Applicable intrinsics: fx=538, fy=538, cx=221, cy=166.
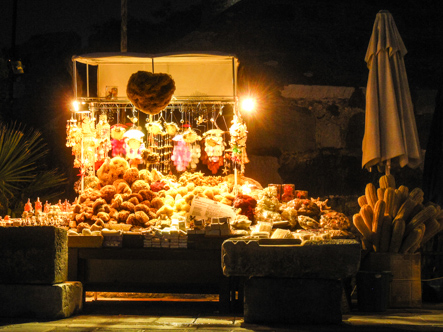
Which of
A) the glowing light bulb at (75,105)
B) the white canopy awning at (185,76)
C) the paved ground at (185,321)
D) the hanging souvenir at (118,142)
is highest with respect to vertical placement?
the white canopy awning at (185,76)

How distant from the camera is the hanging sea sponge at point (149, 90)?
7015 millimetres

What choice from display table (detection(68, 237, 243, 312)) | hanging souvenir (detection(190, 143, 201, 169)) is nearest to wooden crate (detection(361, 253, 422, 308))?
display table (detection(68, 237, 243, 312))

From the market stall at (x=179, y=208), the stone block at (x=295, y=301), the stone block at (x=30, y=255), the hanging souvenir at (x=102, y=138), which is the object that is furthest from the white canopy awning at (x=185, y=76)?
the stone block at (x=295, y=301)

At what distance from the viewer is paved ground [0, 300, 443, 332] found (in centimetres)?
480

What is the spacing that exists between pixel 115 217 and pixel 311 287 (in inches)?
125

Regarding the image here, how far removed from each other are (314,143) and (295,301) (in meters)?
5.73

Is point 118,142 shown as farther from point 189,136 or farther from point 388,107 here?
point 388,107

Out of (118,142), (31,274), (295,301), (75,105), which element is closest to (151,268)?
(31,274)

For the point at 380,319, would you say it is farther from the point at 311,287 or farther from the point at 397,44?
the point at 397,44

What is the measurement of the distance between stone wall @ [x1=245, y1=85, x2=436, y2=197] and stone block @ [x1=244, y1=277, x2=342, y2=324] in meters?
5.27

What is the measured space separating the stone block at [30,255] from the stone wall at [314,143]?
5.43 meters

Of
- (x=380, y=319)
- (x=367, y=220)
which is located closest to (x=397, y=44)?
(x=367, y=220)

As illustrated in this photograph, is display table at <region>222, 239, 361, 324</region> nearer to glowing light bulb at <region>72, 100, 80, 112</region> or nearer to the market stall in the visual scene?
the market stall

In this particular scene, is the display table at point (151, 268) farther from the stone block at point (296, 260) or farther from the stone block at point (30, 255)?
the stone block at point (296, 260)
